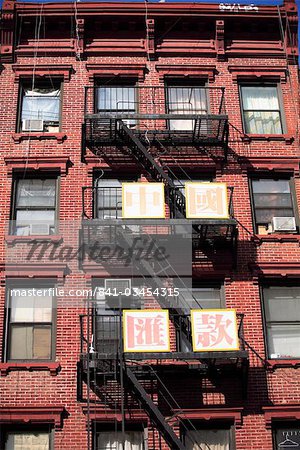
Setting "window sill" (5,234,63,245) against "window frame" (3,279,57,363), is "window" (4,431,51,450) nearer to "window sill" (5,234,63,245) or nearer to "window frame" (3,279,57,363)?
"window frame" (3,279,57,363)

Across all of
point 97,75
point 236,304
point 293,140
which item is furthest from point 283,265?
point 97,75

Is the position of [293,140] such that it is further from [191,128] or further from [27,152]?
[27,152]

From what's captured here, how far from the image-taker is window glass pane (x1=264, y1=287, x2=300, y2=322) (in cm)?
1625

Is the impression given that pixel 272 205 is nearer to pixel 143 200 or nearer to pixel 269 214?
pixel 269 214

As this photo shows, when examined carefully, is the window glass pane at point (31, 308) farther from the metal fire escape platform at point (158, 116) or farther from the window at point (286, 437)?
the window at point (286, 437)

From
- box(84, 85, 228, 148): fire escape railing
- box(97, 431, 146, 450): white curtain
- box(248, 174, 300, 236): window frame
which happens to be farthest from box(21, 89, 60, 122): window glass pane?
box(97, 431, 146, 450): white curtain

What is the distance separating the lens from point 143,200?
52.2ft

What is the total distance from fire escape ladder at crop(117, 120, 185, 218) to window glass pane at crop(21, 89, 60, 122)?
2.15 m

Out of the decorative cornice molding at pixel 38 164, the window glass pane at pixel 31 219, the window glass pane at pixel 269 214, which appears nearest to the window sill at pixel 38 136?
the decorative cornice molding at pixel 38 164

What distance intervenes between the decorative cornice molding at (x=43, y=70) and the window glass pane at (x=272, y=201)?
6.06 metres

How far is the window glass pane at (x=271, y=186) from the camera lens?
17734mm

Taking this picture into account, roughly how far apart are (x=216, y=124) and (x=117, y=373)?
705 centimetres

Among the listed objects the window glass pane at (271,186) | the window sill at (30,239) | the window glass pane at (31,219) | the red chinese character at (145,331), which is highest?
the window glass pane at (271,186)

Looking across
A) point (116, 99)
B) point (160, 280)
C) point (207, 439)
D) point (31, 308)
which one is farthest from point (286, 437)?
point (116, 99)
